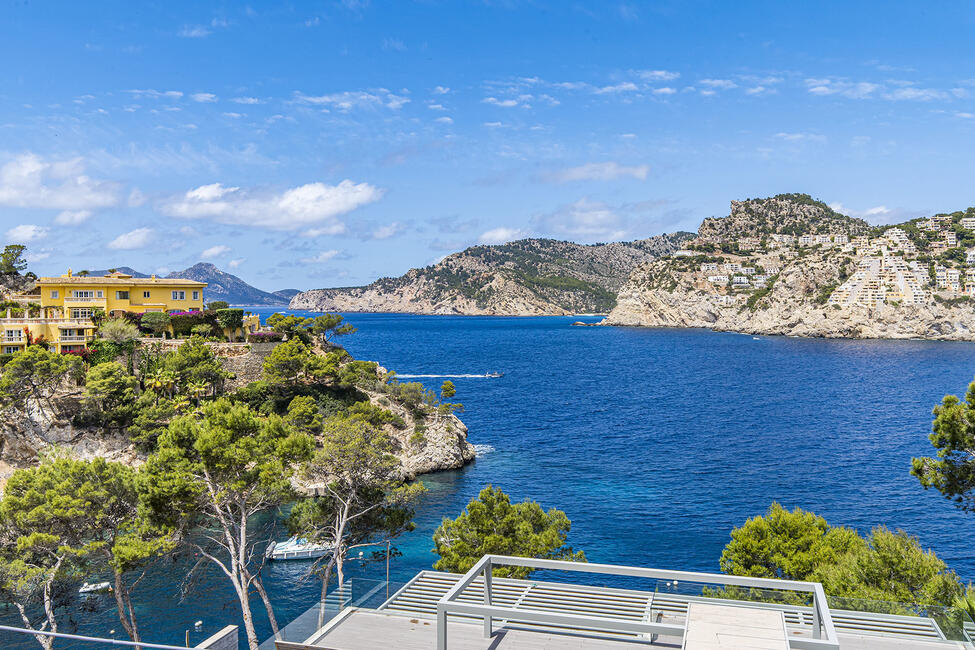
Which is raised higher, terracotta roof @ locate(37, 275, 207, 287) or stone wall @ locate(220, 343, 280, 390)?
terracotta roof @ locate(37, 275, 207, 287)

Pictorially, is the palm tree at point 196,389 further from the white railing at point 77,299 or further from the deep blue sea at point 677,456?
the deep blue sea at point 677,456

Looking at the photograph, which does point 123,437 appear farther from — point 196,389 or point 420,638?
point 420,638

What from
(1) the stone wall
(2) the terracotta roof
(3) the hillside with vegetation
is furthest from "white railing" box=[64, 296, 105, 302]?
(3) the hillside with vegetation

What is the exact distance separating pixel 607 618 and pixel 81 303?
50.6 m

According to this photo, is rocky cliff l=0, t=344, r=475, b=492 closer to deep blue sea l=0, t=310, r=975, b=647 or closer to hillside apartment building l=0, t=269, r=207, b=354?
deep blue sea l=0, t=310, r=975, b=647

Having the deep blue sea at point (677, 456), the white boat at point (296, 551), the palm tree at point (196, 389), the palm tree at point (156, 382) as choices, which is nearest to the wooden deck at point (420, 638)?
the deep blue sea at point (677, 456)

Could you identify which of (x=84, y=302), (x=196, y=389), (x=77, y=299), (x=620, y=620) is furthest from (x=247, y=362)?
(x=620, y=620)

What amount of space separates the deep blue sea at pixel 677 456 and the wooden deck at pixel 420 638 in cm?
1454

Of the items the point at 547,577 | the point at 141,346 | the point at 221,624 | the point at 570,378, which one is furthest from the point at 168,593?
the point at 570,378

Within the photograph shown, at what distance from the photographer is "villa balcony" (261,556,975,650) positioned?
25.2 feet

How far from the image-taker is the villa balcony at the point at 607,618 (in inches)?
302

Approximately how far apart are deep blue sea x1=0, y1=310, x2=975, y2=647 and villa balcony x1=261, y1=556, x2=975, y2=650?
14.6 m

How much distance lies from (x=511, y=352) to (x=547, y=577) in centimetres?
10752

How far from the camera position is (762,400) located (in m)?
75.1
